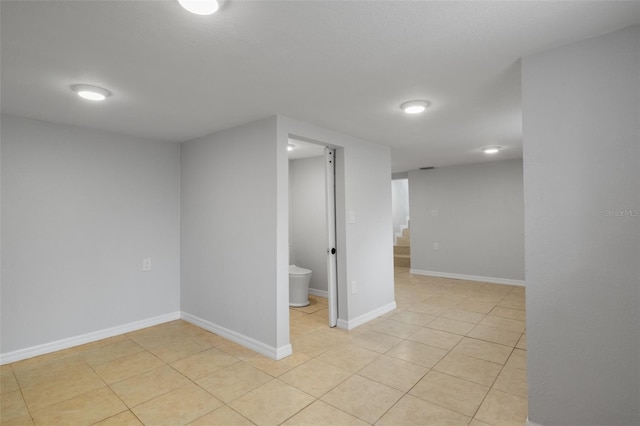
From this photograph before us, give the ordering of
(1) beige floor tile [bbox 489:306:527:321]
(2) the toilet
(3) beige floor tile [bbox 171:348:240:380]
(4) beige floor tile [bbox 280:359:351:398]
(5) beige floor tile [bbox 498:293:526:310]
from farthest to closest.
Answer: (2) the toilet < (5) beige floor tile [bbox 498:293:526:310] < (1) beige floor tile [bbox 489:306:527:321] < (3) beige floor tile [bbox 171:348:240:380] < (4) beige floor tile [bbox 280:359:351:398]

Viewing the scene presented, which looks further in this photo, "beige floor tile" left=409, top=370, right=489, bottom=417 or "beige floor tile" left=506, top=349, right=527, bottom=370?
"beige floor tile" left=506, top=349, right=527, bottom=370

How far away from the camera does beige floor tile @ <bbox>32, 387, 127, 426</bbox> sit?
6.75 feet

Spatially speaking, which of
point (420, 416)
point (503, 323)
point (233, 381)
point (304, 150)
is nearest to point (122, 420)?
point (233, 381)

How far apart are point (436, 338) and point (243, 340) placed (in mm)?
1927

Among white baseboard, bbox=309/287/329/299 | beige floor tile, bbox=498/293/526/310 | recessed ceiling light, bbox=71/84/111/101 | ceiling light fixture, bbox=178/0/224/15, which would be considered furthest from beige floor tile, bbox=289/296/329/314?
ceiling light fixture, bbox=178/0/224/15

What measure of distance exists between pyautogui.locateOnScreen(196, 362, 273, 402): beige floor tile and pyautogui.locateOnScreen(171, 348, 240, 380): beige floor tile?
81mm

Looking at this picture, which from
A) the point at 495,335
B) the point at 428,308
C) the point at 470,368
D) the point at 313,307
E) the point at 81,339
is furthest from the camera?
the point at 313,307

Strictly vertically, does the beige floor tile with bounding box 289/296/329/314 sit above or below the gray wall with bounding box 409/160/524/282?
below

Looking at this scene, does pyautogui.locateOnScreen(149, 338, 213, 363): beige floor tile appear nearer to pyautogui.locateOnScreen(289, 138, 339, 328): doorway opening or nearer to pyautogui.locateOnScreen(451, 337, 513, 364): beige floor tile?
pyautogui.locateOnScreen(289, 138, 339, 328): doorway opening

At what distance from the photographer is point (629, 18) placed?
61.0 inches

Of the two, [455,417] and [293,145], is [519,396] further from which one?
[293,145]

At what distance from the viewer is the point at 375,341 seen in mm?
3279

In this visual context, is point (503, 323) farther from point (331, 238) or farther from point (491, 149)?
point (491, 149)

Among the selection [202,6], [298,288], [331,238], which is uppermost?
[202,6]
